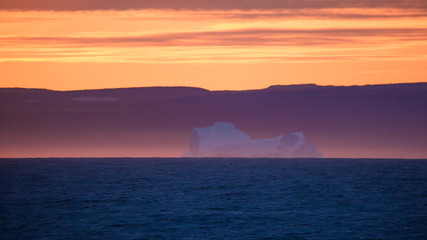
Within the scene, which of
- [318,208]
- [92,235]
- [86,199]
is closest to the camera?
[92,235]

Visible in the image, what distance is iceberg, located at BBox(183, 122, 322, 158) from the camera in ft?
419

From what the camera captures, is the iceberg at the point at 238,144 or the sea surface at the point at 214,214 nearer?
the sea surface at the point at 214,214

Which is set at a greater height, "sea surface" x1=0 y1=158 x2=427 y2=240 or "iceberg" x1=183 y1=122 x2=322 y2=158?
"iceberg" x1=183 y1=122 x2=322 y2=158

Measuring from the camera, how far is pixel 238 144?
136250 millimetres

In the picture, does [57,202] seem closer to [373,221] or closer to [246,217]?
[246,217]

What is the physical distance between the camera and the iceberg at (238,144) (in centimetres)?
12756

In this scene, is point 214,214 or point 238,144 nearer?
point 214,214

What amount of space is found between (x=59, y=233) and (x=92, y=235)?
151cm

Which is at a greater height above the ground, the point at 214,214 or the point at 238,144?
the point at 238,144

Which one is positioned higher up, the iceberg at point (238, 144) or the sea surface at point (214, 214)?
the iceberg at point (238, 144)

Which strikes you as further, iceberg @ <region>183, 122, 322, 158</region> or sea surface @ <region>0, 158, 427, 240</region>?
iceberg @ <region>183, 122, 322, 158</region>

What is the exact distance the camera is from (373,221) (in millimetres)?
31469

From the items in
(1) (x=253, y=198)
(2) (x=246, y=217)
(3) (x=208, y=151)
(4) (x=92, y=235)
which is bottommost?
(4) (x=92, y=235)

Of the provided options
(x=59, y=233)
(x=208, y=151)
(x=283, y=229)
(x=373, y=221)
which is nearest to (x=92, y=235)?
(x=59, y=233)
